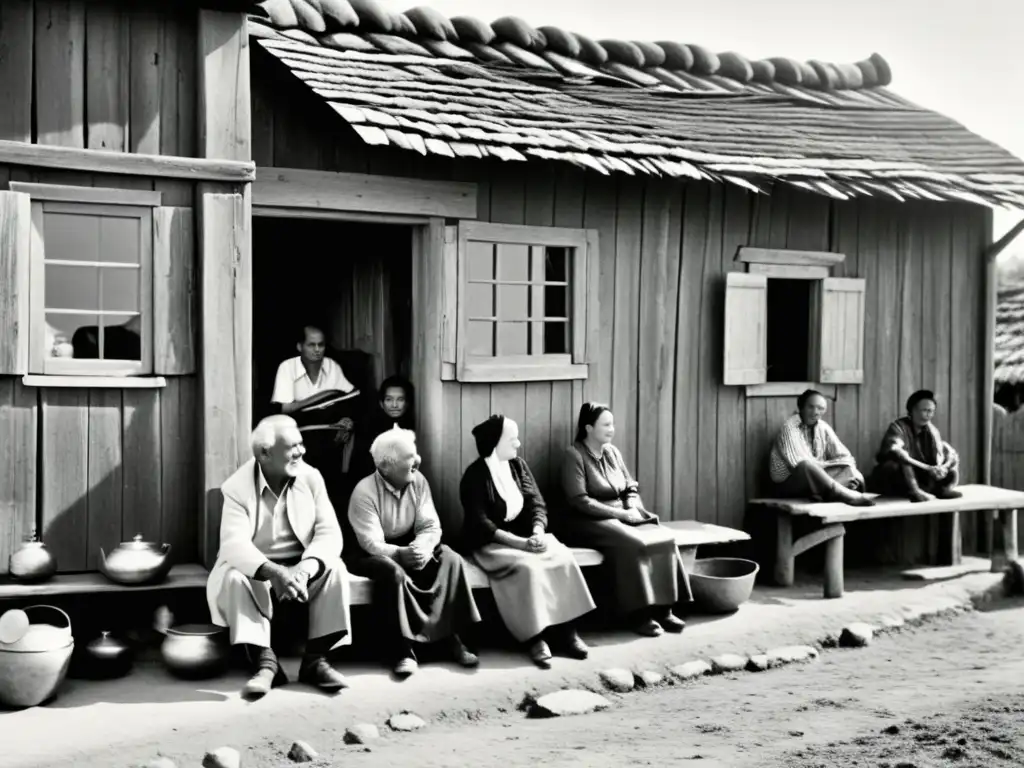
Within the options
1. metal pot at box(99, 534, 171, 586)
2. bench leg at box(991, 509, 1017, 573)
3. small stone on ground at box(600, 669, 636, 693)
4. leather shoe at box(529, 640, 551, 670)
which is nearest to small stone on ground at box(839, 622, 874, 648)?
small stone on ground at box(600, 669, 636, 693)

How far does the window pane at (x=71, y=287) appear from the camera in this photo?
23.2 feet

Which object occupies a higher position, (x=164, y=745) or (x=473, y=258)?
(x=473, y=258)

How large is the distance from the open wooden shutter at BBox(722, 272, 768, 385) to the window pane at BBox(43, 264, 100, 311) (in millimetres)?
5139

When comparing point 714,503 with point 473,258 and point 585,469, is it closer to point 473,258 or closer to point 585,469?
point 585,469

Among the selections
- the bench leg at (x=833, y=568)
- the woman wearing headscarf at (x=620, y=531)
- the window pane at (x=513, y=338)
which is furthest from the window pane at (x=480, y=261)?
the bench leg at (x=833, y=568)

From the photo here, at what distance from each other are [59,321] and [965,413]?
334 inches

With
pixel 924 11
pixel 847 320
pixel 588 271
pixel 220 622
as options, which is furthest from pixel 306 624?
pixel 924 11

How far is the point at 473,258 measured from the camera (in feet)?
28.3

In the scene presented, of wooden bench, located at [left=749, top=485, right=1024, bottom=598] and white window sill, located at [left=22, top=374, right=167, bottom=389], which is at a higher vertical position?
white window sill, located at [left=22, top=374, right=167, bottom=389]

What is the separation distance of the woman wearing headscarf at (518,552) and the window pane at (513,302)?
1.24 metres

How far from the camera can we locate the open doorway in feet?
32.2

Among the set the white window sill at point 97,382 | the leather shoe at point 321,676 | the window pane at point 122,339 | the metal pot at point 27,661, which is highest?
the window pane at point 122,339

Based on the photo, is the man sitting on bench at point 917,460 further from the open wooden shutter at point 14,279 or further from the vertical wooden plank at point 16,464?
the open wooden shutter at point 14,279

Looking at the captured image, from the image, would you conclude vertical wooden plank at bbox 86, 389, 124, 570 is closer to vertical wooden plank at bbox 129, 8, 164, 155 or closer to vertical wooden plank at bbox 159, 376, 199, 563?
vertical wooden plank at bbox 159, 376, 199, 563
